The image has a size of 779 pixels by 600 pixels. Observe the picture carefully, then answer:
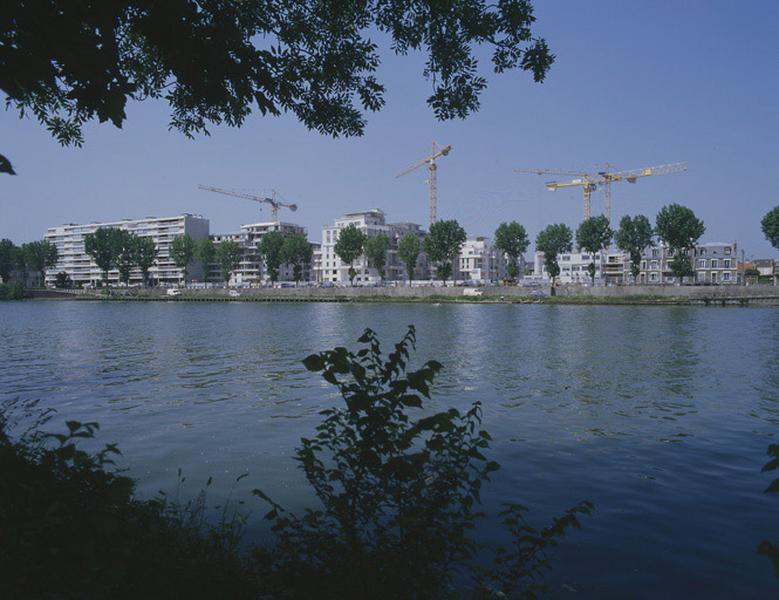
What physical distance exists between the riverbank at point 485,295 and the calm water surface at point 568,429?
90481 mm

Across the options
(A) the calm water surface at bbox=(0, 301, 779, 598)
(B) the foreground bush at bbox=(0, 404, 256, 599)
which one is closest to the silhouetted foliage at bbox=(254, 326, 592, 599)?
(B) the foreground bush at bbox=(0, 404, 256, 599)

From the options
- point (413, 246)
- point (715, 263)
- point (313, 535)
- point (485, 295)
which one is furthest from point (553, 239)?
point (313, 535)

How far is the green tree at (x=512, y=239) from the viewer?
530ft

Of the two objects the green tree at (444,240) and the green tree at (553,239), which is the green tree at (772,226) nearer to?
the green tree at (553,239)

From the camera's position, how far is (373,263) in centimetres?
18212

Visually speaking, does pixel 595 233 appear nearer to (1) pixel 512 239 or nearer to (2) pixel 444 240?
(1) pixel 512 239

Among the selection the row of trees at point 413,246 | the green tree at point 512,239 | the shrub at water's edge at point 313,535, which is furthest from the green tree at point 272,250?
the shrub at water's edge at point 313,535

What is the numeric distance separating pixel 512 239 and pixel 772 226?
2455 inches

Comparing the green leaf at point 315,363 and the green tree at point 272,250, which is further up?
the green tree at point 272,250

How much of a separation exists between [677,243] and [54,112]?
149m

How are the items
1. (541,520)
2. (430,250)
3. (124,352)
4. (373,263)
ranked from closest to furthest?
(541,520)
(124,352)
(430,250)
(373,263)

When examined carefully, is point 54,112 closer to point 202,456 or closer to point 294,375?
point 202,456

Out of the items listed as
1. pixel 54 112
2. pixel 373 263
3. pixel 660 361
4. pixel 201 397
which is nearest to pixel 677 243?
pixel 373 263

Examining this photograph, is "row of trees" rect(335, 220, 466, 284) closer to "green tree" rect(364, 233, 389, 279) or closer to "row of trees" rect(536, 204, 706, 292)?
"green tree" rect(364, 233, 389, 279)
